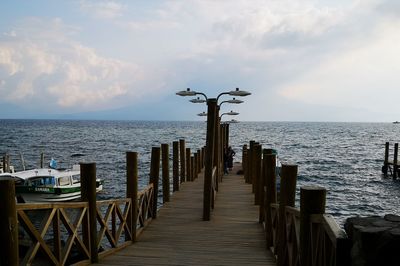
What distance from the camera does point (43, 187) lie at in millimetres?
22516

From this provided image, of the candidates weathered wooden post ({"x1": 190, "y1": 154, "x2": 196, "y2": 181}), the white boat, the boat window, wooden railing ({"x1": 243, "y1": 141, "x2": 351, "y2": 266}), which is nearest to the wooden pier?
wooden railing ({"x1": 243, "y1": 141, "x2": 351, "y2": 266})

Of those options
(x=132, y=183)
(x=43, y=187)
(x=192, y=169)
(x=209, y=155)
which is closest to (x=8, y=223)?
(x=132, y=183)

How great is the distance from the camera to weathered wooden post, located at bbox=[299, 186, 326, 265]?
4324 millimetres

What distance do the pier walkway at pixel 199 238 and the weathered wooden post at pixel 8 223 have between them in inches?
91.8

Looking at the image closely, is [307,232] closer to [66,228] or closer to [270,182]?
[66,228]

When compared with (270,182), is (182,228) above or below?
below

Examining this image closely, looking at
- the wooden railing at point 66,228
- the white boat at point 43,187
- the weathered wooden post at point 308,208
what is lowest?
the white boat at point 43,187

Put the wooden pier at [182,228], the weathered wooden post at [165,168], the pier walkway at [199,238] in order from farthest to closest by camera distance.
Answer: the weathered wooden post at [165,168] < the pier walkway at [199,238] < the wooden pier at [182,228]

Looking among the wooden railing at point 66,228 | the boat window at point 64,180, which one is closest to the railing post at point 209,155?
the wooden railing at point 66,228

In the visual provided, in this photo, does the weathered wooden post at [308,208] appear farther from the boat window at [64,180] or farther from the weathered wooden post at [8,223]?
the boat window at [64,180]

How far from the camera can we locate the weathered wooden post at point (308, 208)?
432 centimetres

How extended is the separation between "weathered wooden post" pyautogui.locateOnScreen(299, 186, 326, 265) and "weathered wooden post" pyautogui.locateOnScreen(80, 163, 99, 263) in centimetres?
365

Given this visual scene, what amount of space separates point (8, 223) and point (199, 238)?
4999 mm

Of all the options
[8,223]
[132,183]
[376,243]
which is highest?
[376,243]
